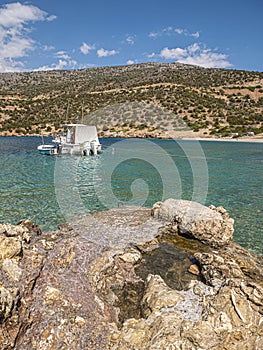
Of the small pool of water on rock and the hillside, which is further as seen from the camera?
the hillside

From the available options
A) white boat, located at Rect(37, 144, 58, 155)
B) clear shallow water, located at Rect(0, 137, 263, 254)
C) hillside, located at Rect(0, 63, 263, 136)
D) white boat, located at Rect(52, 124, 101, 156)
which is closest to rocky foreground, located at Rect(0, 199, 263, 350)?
clear shallow water, located at Rect(0, 137, 263, 254)

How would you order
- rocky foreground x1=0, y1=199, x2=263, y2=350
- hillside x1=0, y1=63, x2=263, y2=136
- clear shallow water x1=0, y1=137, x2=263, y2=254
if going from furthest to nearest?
hillside x1=0, y1=63, x2=263, y2=136 < clear shallow water x1=0, y1=137, x2=263, y2=254 < rocky foreground x1=0, y1=199, x2=263, y2=350

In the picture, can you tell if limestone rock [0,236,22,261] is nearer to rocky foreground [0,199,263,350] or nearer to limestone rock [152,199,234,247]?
rocky foreground [0,199,263,350]

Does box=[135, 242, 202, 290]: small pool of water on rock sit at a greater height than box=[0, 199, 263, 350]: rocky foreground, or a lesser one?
lesser

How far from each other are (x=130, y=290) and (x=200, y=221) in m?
3.19

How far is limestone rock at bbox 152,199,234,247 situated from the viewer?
270 inches

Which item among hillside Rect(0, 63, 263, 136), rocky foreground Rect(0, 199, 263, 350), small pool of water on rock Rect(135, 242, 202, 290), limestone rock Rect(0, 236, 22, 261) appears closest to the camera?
rocky foreground Rect(0, 199, 263, 350)

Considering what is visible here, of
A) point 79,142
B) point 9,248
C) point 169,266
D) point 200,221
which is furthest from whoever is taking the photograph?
point 79,142

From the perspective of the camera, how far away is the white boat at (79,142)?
29.5 m

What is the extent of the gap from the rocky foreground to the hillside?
40.9m

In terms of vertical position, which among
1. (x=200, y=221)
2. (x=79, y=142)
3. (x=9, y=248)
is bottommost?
(x=200, y=221)

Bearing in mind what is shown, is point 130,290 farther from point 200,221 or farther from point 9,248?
point 200,221

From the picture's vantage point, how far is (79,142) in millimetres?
30250

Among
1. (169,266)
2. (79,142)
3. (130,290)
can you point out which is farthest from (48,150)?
(130,290)
